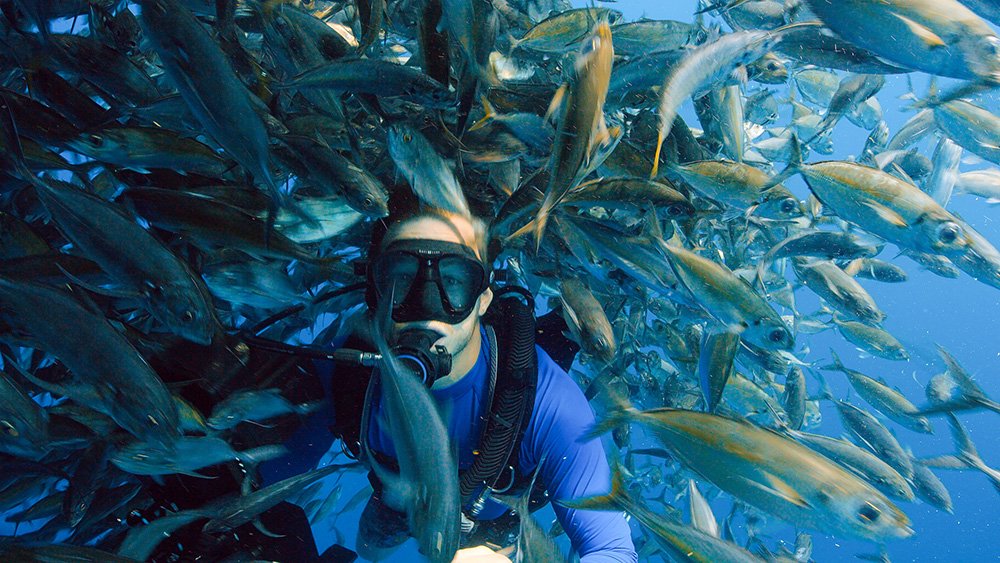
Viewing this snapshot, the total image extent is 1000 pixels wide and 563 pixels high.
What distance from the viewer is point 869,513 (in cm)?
145

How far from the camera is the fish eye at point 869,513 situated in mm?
1442

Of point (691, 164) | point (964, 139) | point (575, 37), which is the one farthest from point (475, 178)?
point (964, 139)

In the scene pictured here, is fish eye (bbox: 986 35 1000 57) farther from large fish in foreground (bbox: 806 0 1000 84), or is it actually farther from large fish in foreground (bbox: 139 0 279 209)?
large fish in foreground (bbox: 139 0 279 209)

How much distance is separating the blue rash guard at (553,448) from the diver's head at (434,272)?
369 mm

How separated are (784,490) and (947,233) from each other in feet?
5.49

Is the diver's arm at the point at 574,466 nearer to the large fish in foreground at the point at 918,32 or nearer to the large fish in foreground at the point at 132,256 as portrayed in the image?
the large fish in foreground at the point at 132,256

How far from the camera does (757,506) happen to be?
1.50 m

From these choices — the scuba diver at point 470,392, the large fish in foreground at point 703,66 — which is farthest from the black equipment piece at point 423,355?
the large fish in foreground at point 703,66

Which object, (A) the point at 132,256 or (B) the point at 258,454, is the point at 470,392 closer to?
(B) the point at 258,454

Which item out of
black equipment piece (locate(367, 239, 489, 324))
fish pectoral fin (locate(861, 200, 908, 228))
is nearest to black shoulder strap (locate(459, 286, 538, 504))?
black equipment piece (locate(367, 239, 489, 324))

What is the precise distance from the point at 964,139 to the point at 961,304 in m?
100

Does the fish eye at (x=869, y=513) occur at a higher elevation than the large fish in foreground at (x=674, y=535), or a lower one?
higher

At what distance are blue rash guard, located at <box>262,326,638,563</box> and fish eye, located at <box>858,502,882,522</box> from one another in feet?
3.64

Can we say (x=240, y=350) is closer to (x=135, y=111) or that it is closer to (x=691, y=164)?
(x=135, y=111)
